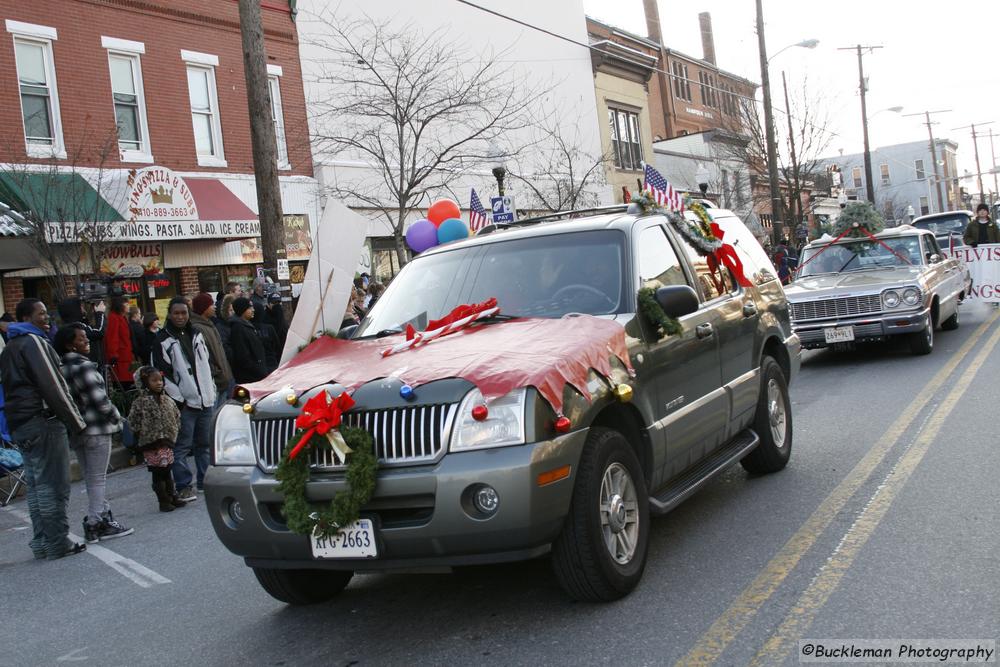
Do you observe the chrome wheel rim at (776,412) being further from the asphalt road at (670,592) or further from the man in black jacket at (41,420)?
the man in black jacket at (41,420)

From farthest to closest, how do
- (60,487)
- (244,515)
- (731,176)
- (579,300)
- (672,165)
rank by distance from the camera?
1. (731,176)
2. (672,165)
3. (60,487)
4. (579,300)
5. (244,515)

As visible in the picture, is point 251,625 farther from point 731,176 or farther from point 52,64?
point 731,176

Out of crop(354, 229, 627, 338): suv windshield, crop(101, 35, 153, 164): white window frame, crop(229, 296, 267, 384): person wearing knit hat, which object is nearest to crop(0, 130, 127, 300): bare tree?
crop(101, 35, 153, 164): white window frame

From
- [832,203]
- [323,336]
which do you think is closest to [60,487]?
[323,336]

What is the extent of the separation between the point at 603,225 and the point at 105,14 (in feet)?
49.3

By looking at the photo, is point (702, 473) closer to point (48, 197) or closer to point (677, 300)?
point (677, 300)

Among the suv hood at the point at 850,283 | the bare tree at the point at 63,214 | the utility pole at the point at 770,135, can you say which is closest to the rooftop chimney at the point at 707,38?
the utility pole at the point at 770,135

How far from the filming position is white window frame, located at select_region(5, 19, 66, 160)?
53.1ft

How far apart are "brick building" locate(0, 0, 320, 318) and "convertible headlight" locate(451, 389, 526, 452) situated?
11571 millimetres

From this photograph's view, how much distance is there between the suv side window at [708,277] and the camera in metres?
6.36

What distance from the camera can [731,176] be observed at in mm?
43062

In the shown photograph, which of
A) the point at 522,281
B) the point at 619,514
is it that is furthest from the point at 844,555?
the point at 522,281

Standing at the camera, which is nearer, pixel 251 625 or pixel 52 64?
pixel 251 625

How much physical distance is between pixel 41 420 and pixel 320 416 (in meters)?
3.92
